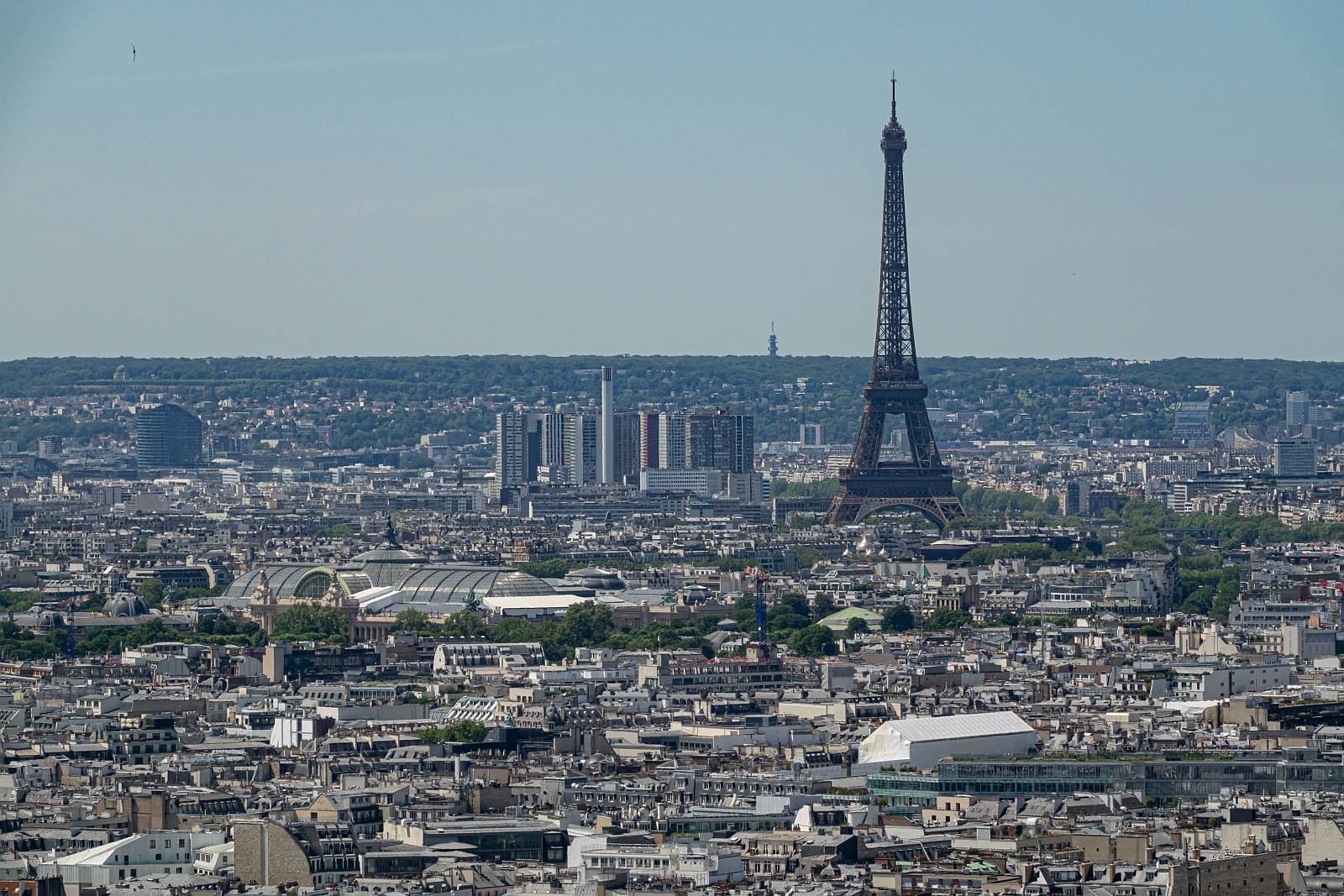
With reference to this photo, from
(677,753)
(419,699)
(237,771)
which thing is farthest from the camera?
(419,699)

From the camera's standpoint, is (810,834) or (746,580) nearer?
(810,834)

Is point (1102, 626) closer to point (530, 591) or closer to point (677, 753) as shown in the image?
point (530, 591)

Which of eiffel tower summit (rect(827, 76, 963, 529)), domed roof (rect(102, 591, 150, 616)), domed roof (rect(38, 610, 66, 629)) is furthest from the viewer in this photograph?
eiffel tower summit (rect(827, 76, 963, 529))

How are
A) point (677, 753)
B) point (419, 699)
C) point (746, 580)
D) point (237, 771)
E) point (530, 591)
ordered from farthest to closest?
1. point (746, 580)
2. point (530, 591)
3. point (419, 699)
4. point (677, 753)
5. point (237, 771)

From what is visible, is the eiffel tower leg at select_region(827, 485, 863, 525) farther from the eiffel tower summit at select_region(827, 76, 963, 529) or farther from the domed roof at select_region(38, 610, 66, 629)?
the domed roof at select_region(38, 610, 66, 629)

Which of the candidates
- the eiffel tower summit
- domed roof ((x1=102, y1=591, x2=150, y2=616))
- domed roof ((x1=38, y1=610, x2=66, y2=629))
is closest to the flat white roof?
domed roof ((x1=38, y1=610, x2=66, y2=629))

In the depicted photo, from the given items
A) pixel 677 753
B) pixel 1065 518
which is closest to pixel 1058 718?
pixel 677 753
